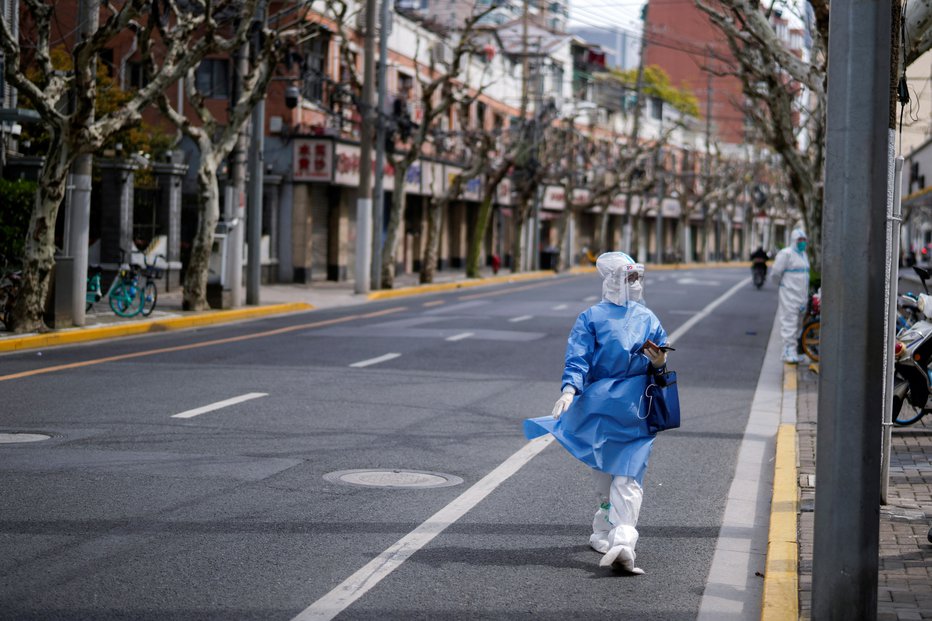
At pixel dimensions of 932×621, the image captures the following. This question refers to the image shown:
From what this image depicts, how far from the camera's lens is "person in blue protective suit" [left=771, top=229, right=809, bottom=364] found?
18.7m

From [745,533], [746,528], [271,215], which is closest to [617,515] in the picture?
[745,533]

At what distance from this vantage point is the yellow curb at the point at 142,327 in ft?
62.1

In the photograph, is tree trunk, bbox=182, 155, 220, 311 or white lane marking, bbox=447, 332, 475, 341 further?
tree trunk, bbox=182, 155, 220, 311

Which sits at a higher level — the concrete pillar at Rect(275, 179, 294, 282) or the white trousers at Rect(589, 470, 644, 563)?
the concrete pillar at Rect(275, 179, 294, 282)

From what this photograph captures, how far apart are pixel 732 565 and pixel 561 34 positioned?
69943mm

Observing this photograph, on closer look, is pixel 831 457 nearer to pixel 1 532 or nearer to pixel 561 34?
pixel 1 532

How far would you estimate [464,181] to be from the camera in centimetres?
4612

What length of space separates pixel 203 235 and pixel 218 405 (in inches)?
557

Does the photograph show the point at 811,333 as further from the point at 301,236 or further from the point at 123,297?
the point at 301,236

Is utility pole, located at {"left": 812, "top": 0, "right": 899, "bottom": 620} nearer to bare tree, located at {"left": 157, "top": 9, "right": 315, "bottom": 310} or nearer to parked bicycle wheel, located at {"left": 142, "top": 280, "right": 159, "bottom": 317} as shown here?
parked bicycle wheel, located at {"left": 142, "top": 280, "right": 159, "bottom": 317}

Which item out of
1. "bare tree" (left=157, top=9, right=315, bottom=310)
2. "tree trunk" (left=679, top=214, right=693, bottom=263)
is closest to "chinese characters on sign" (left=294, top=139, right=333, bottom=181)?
"bare tree" (left=157, top=9, right=315, bottom=310)

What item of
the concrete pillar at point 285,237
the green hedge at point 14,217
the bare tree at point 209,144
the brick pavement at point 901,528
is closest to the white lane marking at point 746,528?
the brick pavement at point 901,528

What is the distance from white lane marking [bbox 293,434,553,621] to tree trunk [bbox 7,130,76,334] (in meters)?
11.3

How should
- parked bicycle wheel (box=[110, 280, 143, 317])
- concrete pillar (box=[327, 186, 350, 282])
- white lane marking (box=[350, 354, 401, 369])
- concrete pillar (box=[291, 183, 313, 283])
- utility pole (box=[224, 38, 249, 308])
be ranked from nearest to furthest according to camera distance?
white lane marking (box=[350, 354, 401, 369]) → parked bicycle wheel (box=[110, 280, 143, 317]) → utility pole (box=[224, 38, 249, 308]) → concrete pillar (box=[291, 183, 313, 283]) → concrete pillar (box=[327, 186, 350, 282])
